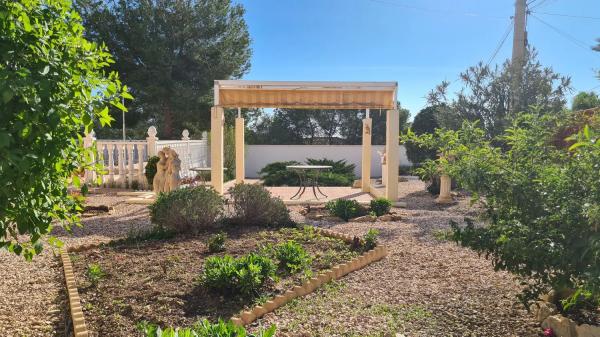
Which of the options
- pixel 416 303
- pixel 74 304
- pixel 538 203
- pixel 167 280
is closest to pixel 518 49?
pixel 416 303

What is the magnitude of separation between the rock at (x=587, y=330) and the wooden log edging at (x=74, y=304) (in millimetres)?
3143

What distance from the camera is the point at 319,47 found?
52.6 feet

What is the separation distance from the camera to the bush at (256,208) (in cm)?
677

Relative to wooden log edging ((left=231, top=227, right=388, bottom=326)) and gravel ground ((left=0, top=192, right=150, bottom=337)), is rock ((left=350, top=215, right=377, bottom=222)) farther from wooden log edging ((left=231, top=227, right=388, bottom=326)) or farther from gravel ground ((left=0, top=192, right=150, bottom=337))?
gravel ground ((left=0, top=192, right=150, bottom=337))

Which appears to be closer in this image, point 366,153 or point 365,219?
point 365,219

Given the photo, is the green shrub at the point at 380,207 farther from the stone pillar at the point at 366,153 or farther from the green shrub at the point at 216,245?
the stone pillar at the point at 366,153

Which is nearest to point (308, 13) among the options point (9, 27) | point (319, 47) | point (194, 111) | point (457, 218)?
point (319, 47)

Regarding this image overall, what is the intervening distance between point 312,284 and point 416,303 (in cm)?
90

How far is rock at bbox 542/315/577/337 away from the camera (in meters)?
2.95

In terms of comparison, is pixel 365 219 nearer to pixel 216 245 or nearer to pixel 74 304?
pixel 216 245

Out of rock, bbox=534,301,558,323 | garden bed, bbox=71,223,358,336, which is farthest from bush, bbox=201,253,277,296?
rock, bbox=534,301,558,323

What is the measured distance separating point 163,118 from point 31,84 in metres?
22.3

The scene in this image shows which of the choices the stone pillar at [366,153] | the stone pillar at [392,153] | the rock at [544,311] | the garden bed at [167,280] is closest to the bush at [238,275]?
the garden bed at [167,280]

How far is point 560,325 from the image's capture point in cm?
303
